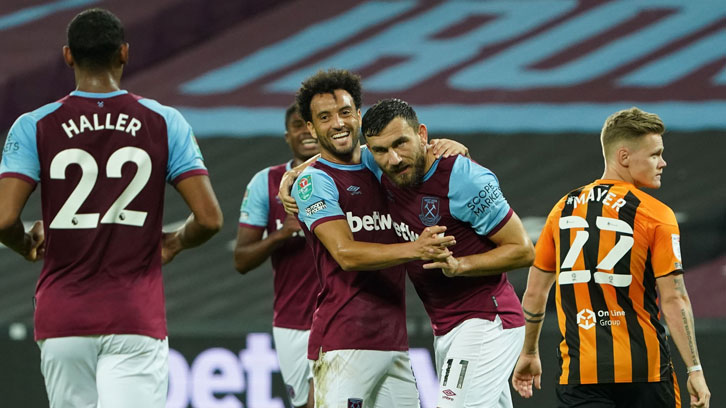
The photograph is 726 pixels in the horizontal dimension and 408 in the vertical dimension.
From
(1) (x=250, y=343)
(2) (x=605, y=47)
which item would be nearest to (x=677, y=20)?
(2) (x=605, y=47)

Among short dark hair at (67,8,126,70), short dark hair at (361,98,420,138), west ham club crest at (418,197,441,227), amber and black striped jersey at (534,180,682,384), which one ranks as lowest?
amber and black striped jersey at (534,180,682,384)

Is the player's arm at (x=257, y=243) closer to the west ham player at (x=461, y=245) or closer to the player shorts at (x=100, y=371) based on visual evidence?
the west ham player at (x=461, y=245)

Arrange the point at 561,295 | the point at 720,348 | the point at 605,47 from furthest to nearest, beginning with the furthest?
the point at 605,47, the point at 720,348, the point at 561,295

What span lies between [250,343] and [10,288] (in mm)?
2720

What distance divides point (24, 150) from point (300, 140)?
94.9 inches

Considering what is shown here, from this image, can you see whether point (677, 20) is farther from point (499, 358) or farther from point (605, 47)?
point (499, 358)

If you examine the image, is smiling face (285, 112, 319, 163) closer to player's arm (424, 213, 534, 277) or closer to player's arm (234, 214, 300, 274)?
player's arm (234, 214, 300, 274)

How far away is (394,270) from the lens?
424 centimetres

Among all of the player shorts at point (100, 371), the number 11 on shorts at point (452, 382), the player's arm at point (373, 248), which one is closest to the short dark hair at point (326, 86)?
the player's arm at point (373, 248)

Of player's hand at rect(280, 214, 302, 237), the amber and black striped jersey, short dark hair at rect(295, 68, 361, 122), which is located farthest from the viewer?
player's hand at rect(280, 214, 302, 237)

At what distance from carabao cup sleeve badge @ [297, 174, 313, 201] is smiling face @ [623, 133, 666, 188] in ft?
4.57

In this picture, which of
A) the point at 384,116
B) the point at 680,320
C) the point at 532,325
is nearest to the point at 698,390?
the point at 680,320

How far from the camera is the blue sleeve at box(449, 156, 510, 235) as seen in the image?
4113mm

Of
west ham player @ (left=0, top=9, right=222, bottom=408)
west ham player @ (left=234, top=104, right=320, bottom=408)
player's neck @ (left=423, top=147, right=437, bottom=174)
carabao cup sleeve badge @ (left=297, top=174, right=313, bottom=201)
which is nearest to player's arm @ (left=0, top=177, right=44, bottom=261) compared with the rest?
west ham player @ (left=0, top=9, right=222, bottom=408)
